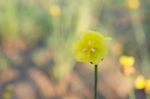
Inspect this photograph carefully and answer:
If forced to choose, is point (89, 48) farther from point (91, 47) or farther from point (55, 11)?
point (55, 11)

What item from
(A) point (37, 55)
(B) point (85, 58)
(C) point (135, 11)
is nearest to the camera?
(B) point (85, 58)

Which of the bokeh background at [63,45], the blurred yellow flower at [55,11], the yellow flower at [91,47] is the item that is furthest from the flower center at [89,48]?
the blurred yellow flower at [55,11]

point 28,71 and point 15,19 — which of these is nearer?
point 28,71

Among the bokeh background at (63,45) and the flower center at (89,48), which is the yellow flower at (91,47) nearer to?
the flower center at (89,48)

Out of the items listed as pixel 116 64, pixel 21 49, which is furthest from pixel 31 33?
pixel 116 64

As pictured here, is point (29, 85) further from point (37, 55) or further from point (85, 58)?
point (85, 58)

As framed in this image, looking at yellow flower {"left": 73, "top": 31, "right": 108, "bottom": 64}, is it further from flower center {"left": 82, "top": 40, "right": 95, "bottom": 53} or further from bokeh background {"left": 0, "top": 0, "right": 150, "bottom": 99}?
bokeh background {"left": 0, "top": 0, "right": 150, "bottom": 99}

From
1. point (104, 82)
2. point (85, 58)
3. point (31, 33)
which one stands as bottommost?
point (104, 82)

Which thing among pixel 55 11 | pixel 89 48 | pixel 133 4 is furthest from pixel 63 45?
pixel 89 48
